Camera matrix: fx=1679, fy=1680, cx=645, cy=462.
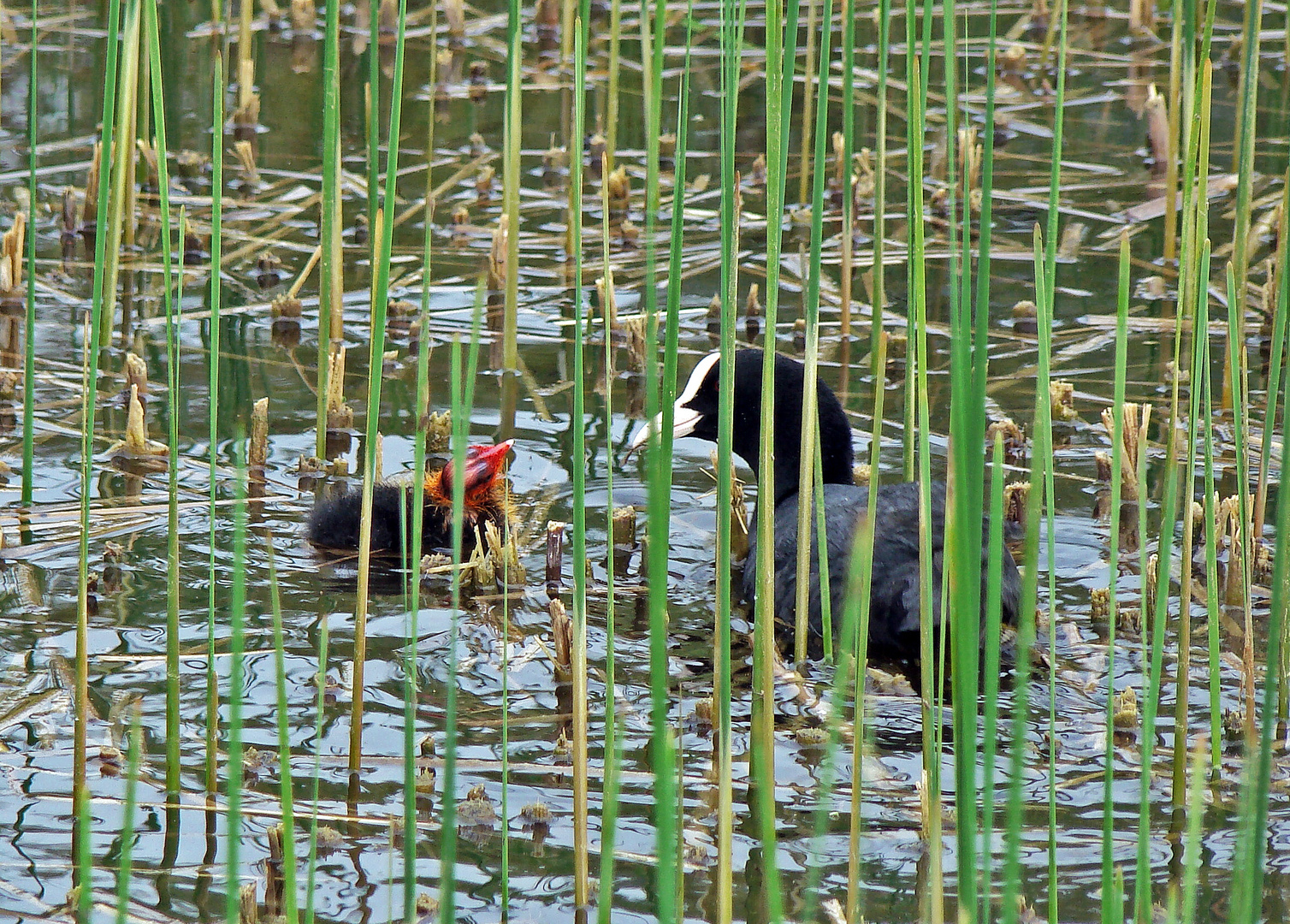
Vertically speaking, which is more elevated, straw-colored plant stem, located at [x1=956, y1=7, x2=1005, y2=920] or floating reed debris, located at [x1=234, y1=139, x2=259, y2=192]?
floating reed debris, located at [x1=234, y1=139, x2=259, y2=192]

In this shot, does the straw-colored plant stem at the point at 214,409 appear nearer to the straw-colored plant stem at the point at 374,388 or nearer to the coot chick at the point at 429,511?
the straw-colored plant stem at the point at 374,388

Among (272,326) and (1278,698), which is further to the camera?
(272,326)

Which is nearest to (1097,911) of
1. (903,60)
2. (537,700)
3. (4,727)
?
(537,700)

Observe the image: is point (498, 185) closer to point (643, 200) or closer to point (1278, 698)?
point (643, 200)

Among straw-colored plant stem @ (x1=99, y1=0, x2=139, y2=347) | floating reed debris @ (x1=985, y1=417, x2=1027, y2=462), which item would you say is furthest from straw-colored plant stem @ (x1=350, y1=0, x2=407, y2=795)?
floating reed debris @ (x1=985, y1=417, x2=1027, y2=462)

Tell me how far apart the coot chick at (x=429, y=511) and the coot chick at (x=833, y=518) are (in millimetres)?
431

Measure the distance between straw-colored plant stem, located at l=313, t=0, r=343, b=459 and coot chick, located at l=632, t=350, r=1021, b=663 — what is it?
89 centimetres

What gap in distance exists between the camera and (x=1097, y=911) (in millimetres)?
2873

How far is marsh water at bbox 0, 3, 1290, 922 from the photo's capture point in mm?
3051

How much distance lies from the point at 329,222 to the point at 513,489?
97cm

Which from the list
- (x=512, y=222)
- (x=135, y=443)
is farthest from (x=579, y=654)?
(x=512, y=222)

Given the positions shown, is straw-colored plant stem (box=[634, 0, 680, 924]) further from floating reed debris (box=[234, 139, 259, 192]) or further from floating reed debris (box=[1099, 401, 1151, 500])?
floating reed debris (box=[234, 139, 259, 192])

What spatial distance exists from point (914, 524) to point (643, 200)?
3250mm

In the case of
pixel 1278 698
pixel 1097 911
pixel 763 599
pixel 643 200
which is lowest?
pixel 1097 911
